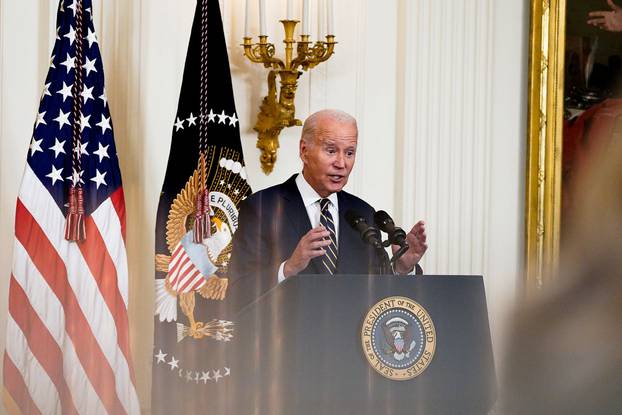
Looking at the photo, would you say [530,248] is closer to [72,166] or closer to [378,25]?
[378,25]

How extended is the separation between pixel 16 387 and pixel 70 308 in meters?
0.39

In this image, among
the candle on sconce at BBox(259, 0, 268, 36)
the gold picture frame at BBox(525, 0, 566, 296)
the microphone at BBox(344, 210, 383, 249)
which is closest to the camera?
the microphone at BBox(344, 210, 383, 249)

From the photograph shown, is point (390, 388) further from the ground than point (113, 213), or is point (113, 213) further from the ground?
point (113, 213)

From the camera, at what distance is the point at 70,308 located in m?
3.85

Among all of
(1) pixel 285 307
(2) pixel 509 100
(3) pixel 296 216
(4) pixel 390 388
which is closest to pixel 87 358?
(3) pixel 296 216

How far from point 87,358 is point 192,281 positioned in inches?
22.3

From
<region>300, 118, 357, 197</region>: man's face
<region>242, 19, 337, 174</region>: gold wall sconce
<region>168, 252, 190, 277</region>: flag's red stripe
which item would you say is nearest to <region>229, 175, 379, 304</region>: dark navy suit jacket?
<region>300, 118, 357, 197</region>: man's face

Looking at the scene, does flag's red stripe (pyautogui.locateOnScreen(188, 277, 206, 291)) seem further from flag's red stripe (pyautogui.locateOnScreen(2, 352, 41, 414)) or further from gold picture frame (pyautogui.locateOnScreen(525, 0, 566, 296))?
gold picture frame (pyautogui.locateOnScreen(525, 0, 566, 296))

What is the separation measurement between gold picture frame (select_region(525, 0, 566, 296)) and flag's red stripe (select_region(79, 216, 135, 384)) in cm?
256

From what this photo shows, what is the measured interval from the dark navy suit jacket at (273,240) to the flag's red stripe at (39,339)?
0.81 metres

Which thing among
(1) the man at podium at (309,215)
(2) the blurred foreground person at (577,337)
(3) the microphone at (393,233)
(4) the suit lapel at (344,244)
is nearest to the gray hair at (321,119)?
(1) the man at podium at (309,215)

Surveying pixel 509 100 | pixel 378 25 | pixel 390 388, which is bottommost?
pixel 390 388

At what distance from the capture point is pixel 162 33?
449 centimetres

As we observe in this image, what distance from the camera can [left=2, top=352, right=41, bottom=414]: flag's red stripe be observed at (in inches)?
146
